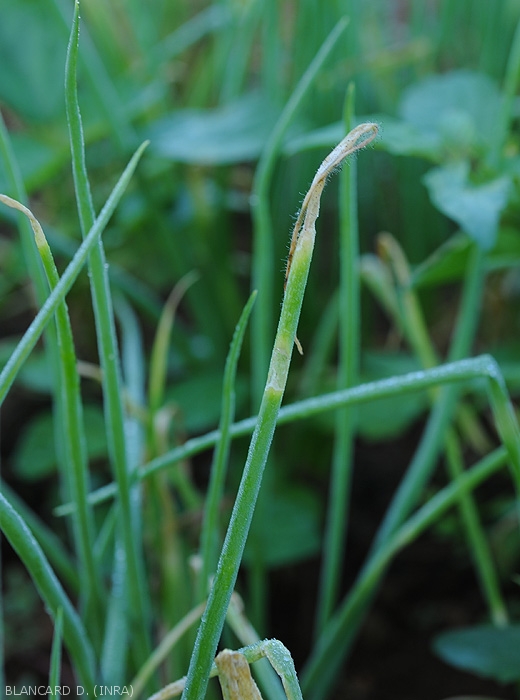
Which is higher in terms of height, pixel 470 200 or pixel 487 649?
pixel 470 200

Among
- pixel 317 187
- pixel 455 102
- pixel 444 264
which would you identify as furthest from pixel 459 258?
pixel 317 187

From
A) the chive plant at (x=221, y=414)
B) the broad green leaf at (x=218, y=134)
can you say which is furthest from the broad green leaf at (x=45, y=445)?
the broad green leaf at (x=218, y=134)

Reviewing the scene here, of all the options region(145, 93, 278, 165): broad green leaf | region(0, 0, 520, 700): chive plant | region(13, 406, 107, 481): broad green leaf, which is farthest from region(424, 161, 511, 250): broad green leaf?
region(13, 406, 107, 481): broad green leaf

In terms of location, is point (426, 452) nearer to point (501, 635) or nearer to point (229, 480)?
point (501, 635)

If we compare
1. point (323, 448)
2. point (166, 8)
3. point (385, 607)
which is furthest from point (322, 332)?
point (166, 8)

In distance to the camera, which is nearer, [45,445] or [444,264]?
[444,264]

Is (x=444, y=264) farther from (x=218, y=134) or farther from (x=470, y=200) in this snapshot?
(x=218, y=134)

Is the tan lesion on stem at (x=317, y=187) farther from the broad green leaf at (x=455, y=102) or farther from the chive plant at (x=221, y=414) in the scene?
the broad green leaf at (x=455, y=102)
